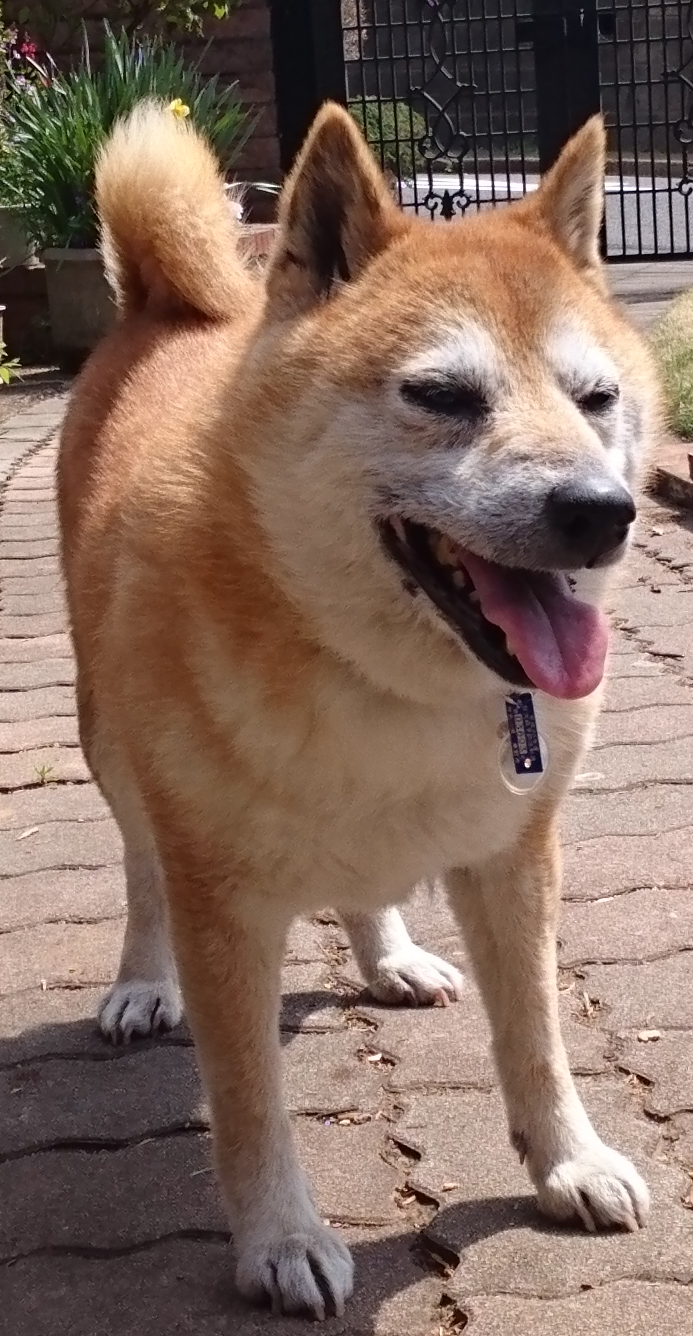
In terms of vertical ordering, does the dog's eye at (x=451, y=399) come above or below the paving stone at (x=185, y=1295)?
above

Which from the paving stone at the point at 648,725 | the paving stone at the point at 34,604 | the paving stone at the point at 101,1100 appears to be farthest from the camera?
the paving stone at the point at 34,604

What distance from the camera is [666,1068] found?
102 inches

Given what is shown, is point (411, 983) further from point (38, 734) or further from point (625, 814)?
point (38, 734)

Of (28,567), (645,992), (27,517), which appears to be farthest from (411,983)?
(27,517)

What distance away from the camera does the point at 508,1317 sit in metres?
2.01

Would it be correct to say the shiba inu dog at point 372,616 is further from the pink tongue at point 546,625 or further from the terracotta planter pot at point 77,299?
the terracotta planter pot at point 77,299

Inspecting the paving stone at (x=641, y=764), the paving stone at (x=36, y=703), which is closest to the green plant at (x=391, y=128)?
the paving stone at (x=36, y=703)

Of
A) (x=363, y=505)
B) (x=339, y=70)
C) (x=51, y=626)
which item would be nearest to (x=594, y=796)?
(x=363, y=505)

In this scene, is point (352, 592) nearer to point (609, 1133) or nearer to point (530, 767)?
point (530, 767)

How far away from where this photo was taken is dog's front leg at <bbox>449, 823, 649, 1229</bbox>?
7.66ft

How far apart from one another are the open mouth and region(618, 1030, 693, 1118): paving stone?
86cm

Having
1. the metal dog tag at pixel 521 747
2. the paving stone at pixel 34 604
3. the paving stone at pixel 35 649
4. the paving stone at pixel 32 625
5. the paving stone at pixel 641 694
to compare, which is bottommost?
the paving stone at pixel 34 604

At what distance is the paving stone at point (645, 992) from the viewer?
8.94 ft

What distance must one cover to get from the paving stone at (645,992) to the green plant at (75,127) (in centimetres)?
650
